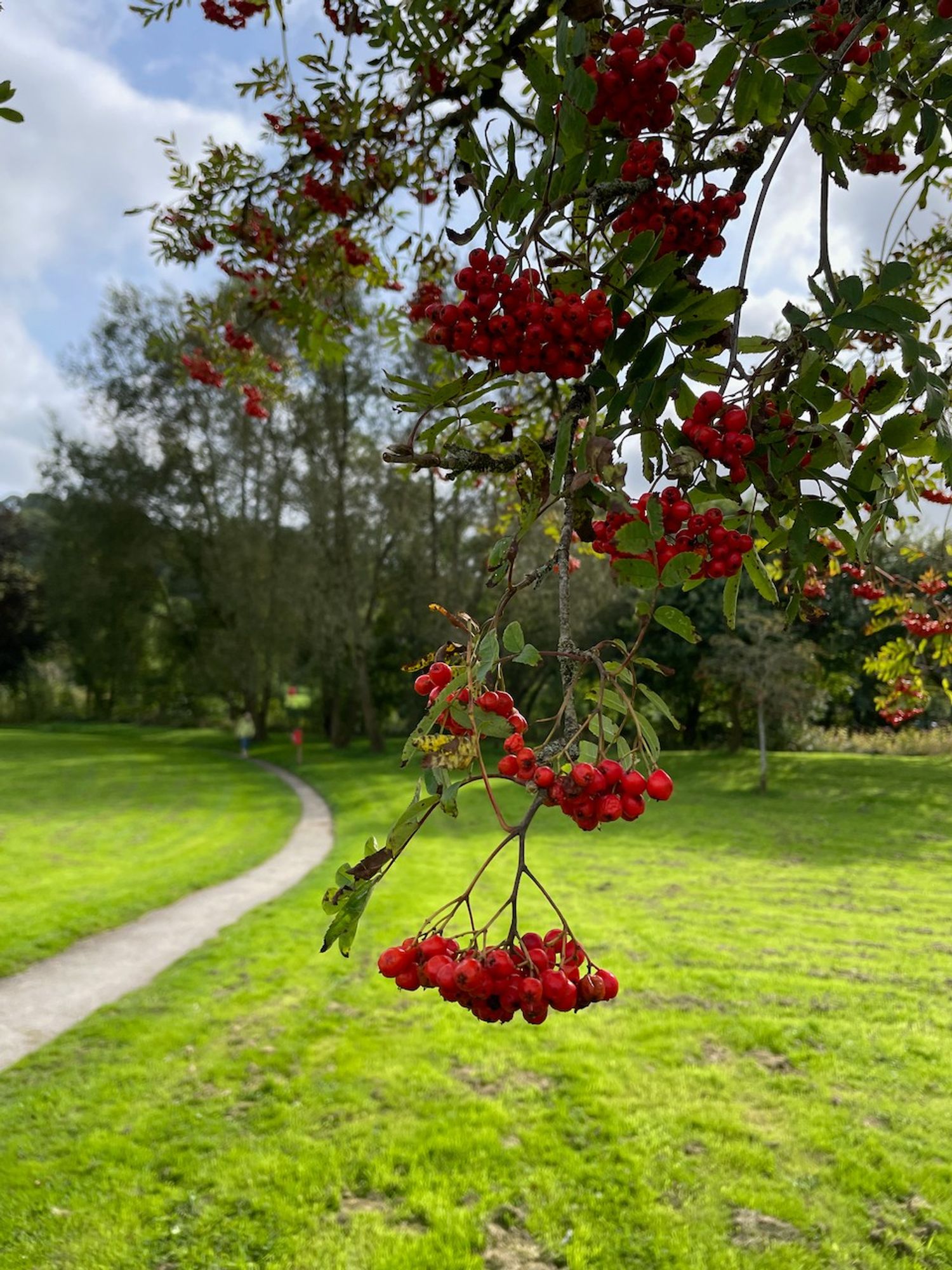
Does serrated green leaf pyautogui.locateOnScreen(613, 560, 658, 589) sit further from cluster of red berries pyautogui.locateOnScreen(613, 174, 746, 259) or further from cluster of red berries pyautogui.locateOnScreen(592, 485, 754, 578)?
cluster of red berries pyautogui.locateOnScreen(613, 174, 746, 259)

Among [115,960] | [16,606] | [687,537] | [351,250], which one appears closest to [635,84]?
[687,537]

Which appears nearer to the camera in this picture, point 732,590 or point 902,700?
point 732,590

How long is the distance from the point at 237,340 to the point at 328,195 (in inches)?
36.3

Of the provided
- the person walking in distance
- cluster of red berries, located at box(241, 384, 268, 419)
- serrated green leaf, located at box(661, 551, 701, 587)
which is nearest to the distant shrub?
the person walking in distance

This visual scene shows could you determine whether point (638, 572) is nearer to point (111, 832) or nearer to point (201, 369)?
point (201, 369)

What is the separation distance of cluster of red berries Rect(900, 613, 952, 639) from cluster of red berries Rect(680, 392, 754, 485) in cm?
254

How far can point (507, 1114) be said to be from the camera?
432 cm

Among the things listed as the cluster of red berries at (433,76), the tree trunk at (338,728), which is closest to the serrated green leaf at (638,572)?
the cluster of red berries at (433,76)

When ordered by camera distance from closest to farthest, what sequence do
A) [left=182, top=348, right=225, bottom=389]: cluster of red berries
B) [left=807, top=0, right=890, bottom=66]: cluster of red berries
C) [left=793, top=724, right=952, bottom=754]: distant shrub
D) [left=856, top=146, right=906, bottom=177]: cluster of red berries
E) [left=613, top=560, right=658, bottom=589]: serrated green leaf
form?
[left=613, top=560, right=658, bottom=589]: serrated green leaf, [left=807, top=0, right=890, bottom=66]: cluster of red berries, [left=856, top=146, right=906, bottom=177]: cluster of red berries, [left=182, top=348, right=225, bottom=389]: cluster of red berries, [left=793, top=724, right=952, bottom=754]: distant shrub

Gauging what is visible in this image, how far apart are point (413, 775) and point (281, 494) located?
9689 mm

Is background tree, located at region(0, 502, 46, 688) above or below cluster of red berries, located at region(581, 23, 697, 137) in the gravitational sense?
above

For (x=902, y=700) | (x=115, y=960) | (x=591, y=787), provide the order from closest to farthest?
(x=591, y=787)
(x=902, y=700)
(x=115, y=960)

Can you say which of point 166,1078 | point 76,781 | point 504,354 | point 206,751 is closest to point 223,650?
point 206,751

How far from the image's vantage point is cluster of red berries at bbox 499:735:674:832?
1.03m
